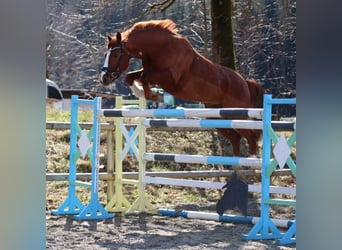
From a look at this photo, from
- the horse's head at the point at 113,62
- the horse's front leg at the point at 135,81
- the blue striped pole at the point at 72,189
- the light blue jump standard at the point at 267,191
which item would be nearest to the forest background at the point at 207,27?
the horse's front leg at the point at 135,81

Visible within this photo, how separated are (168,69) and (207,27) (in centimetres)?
325

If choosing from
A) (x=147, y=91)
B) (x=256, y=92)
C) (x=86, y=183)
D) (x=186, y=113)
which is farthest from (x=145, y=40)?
(x=256, y=92)

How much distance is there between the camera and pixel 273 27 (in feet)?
29.7

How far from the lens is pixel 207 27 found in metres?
8.72

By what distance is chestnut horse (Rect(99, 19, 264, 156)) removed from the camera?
17.8 feet

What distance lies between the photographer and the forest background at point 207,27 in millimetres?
8383

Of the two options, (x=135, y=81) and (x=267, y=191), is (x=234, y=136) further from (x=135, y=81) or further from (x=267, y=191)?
(x=267, y=191)

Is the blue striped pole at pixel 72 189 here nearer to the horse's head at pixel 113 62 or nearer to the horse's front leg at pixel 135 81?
the horse's head at pixel 113 62

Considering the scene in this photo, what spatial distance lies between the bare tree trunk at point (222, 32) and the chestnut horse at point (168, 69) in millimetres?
1368

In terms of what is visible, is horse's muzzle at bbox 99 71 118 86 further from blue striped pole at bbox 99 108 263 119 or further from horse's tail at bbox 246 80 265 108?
horse's tail at bbox 246 80 265 108

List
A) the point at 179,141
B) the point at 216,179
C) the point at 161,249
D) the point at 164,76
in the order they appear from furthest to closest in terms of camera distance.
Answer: the point at 179,141 → the point at 216,179 → the point at 164,76 → the point at 161,249
